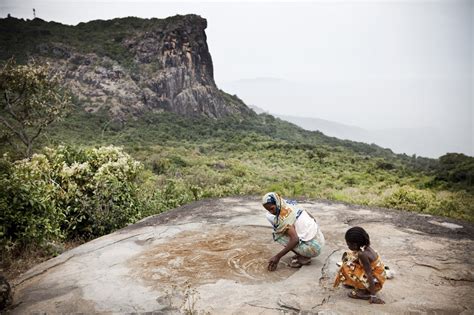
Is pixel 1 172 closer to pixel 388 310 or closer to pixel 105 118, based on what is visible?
pixel 388 310

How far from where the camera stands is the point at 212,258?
5707 millimetres

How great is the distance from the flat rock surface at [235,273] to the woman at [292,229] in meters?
0.24

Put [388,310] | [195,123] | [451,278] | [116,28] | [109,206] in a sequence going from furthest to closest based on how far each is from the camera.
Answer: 1. [116,28]
2. [195,123]
3. [109,206]
4. [451,278]
5. [388,310]

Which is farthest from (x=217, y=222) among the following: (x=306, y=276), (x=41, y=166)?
(x=41, y=166)

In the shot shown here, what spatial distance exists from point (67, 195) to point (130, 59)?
6095 centimetres

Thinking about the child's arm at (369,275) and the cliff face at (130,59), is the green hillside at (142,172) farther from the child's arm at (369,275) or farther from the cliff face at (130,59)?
the child's arm at (369,275)

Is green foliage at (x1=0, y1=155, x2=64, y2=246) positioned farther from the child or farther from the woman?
the child

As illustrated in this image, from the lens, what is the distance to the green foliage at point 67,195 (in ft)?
20.8

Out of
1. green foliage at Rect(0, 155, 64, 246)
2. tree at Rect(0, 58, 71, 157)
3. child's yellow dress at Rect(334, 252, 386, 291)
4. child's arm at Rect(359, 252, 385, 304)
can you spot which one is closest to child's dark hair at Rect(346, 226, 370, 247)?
child's arm at Rect(359, 252, 385, 304)

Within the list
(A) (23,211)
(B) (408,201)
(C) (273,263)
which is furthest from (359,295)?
(B) (408,201)

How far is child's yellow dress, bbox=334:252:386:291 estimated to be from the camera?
411 cm

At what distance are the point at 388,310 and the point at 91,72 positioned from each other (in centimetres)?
6114

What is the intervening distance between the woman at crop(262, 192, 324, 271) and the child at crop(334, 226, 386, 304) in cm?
78

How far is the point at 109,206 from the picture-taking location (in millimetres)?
8352
